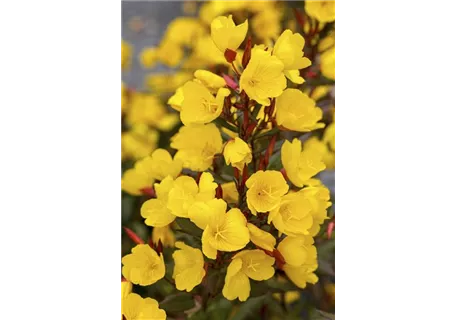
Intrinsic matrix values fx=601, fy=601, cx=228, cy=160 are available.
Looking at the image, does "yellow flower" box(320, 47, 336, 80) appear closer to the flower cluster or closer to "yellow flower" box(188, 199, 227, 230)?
the flower cluster

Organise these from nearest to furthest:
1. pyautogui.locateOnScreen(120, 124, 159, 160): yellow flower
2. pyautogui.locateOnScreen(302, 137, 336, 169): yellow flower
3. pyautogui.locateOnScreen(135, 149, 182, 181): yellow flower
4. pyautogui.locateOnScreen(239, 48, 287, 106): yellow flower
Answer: pyautogui.locateOnScreen(239, 48, 287, 106): yellow flower
pyautogui.locateOnScreen(135, 149, 182, 181): yellow flower
pyautogui.locateOnScreen(302, 137, 336, 169): yellow flower
pyautogui.locateOnScreen(120, 124, 159, 160): yellow flower

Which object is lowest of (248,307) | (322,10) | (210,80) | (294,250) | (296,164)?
(248,307)

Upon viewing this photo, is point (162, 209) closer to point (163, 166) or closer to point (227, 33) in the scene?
point (163, 166)

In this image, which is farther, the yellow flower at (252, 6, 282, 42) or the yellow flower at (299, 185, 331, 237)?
the yellow flower at (252, 6, 282, 42)

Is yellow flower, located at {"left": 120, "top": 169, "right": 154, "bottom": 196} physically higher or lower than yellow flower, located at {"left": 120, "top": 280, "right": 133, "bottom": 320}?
higher

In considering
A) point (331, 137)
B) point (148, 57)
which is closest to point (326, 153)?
point (331, 137)

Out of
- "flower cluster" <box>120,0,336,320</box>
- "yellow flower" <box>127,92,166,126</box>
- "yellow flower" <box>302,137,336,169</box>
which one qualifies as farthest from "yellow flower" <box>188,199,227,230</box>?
"yellow flower" <box>127,92,166,126</box>
